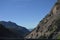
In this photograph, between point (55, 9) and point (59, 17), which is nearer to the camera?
point (59, 17)

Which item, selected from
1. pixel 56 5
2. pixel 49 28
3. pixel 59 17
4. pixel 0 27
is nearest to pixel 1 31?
pixel 0 27

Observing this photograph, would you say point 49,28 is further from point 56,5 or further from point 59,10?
point 56,5

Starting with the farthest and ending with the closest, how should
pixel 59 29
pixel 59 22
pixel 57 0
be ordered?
pixel 57 0 < pixel 59 22 < pixel 59 29

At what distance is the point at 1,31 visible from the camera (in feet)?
314

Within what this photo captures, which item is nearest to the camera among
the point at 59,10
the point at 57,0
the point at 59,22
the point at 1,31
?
the point at 59,22

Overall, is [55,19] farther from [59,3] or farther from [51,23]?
[59,3]

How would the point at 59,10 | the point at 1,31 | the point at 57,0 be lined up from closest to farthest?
the point at 1,31 → the point at 59,10 → the point at 57,0

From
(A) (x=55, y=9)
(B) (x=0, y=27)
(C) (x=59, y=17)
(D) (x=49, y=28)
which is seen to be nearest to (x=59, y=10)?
(A) (x=55, y=9)

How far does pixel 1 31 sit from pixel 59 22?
29468 mm

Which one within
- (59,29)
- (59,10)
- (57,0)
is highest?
(57,0)

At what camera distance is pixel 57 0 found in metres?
118

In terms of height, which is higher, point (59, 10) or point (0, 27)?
point (59, 10)

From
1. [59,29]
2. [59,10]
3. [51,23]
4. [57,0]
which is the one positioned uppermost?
[57,0]

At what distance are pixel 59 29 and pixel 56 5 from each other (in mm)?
33180
